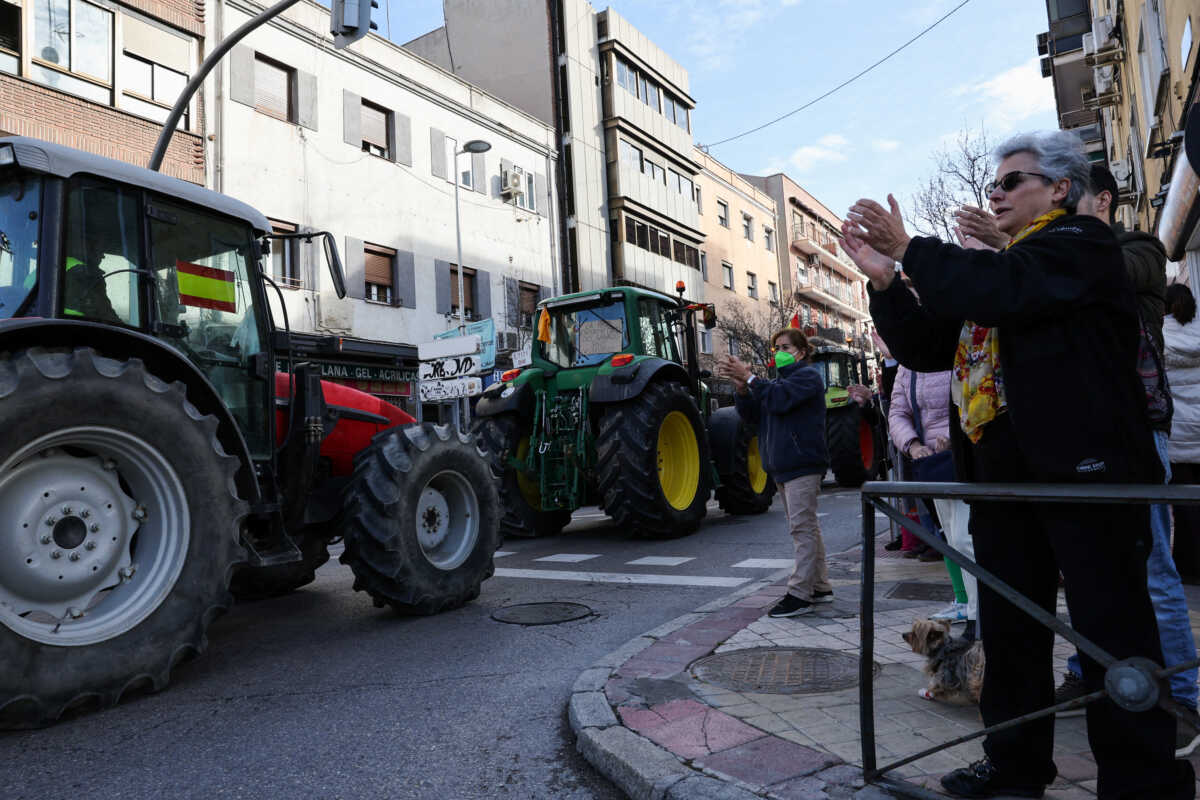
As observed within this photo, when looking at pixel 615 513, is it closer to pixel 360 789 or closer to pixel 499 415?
pixel 499 415

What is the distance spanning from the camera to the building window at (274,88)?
1602cm

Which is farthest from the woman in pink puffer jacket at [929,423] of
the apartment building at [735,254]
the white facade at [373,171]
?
the apartment building at [735,254]

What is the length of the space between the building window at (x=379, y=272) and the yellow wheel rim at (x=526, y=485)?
1037 centimetres

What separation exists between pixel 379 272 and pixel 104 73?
251 inches

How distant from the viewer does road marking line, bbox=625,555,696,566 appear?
6.75m

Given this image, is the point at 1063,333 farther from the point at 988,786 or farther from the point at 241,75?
the point at 241,75

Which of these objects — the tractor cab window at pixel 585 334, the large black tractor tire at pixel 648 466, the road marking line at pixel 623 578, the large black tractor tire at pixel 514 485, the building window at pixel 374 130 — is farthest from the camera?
the building window at pixel 374 130

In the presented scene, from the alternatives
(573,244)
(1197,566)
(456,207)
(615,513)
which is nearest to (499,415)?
(615,513)

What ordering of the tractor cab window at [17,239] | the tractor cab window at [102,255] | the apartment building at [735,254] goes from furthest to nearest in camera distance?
1. the apartment building at [735,254]
2. the tractor cab window at [102,255]
3. the tractor cab window at [17,239]

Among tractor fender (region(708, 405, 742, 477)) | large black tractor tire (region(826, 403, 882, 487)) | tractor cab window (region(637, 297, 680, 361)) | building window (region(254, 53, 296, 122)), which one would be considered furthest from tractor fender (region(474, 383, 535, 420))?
building window (region(254, 53, 296, 122))

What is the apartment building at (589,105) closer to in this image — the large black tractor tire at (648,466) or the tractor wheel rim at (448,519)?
the large black tractor tire at (648,466)

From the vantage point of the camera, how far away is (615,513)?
7840 mm

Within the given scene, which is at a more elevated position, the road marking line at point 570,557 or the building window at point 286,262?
the building window at point 286,262

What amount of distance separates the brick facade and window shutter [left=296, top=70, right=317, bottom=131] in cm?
236
